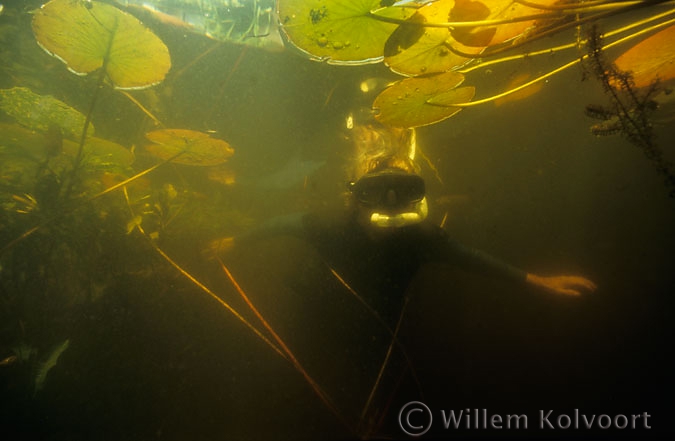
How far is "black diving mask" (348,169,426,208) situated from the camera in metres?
3.50

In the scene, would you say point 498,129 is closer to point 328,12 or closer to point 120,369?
point 328,12

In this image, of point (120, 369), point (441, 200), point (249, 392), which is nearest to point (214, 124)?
point (120, 369)

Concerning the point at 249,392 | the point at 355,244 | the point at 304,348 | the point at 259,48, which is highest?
the point at 259,48

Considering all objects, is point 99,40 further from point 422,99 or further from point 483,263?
point 483,263

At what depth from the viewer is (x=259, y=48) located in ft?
14.6

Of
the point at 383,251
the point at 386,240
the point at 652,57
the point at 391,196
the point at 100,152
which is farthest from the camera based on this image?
the point at 383,251

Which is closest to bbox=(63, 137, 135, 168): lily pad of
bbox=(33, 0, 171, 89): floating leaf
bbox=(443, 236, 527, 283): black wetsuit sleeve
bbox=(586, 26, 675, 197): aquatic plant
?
bbox=(33, 0, 171, 89): floating leaf

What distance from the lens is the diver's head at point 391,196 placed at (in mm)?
3518

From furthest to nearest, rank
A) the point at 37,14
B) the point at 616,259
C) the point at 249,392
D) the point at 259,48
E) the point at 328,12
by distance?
the point at 616,259 → the point at 259,48 → the point at 249,392 → the point at 37,14 → the point at 328,12

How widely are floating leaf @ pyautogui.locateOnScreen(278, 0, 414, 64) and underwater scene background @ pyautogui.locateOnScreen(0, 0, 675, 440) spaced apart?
1.09 metres

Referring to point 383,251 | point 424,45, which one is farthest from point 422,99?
point 383,251

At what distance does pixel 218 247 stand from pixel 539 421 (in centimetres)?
669

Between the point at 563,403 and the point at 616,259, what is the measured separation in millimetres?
4908

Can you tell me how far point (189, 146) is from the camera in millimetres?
3119
